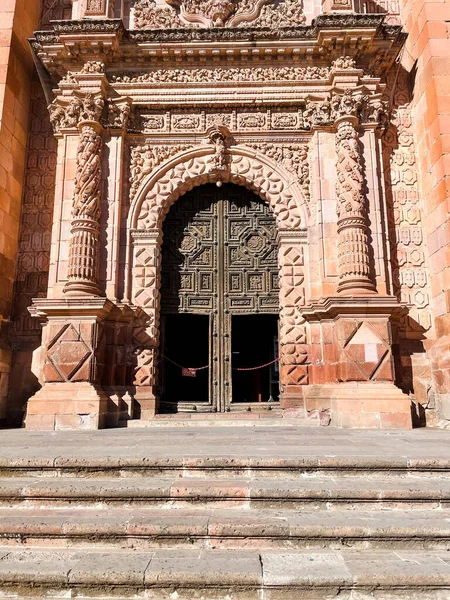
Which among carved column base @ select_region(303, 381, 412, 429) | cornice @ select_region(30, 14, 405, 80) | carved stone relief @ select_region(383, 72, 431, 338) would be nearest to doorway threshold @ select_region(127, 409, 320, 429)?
carved column base @ select_region(303, 381, 412, 429)

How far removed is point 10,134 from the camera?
9359 mm

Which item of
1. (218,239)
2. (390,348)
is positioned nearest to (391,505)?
(390,348)

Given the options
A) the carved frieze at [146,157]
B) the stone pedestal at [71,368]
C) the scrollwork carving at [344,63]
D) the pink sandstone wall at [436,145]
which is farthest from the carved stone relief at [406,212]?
the stone pedestal at [71,368]

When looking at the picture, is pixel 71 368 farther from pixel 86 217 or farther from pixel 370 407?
pixel 370 407

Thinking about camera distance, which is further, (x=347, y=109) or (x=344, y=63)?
(x=344, y=63)

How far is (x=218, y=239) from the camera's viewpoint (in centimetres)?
972

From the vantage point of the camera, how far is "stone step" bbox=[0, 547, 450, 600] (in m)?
2.89

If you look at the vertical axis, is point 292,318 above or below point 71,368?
above

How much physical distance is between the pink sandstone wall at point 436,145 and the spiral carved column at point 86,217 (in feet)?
20.6

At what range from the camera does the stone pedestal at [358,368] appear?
7.57m

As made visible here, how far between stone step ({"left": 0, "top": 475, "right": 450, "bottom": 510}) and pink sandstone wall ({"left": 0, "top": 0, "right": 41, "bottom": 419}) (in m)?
5.40

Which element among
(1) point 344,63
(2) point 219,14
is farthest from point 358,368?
(2) point 219,14

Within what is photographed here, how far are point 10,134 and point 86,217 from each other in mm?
2521

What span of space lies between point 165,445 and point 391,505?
8.45 ft
